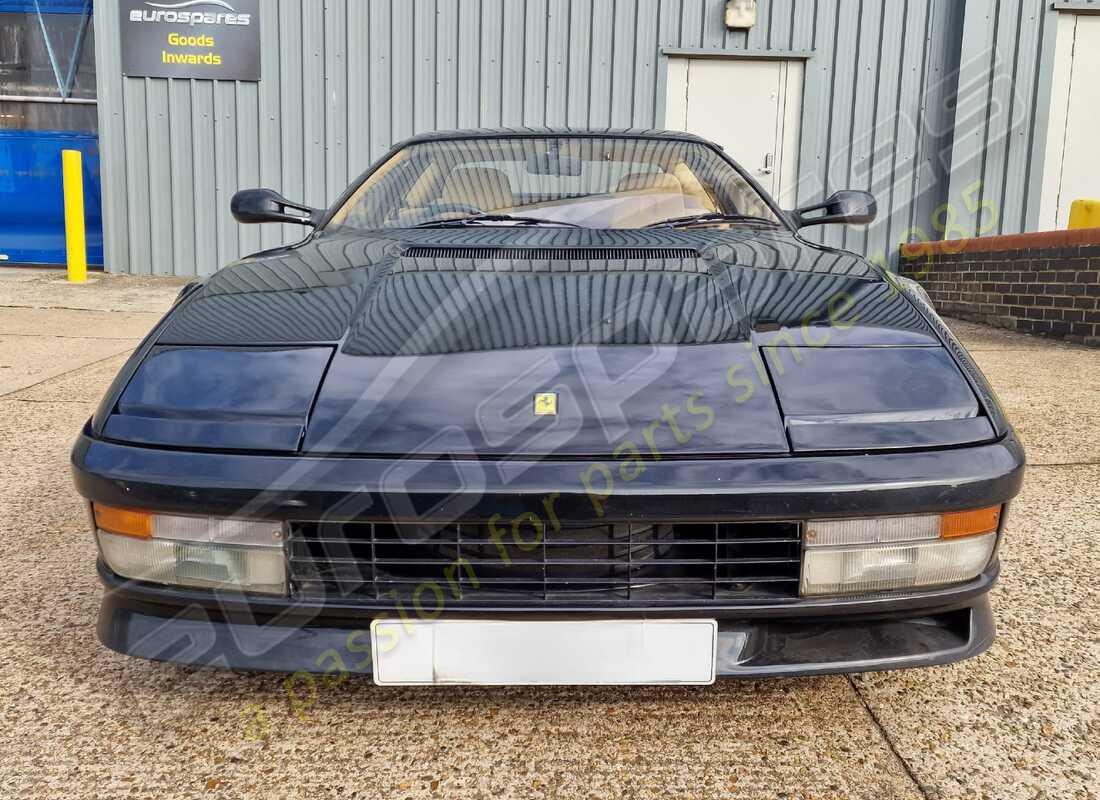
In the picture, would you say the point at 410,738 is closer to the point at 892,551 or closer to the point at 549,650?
the point at 549,650

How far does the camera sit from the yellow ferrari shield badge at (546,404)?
1.30 meters

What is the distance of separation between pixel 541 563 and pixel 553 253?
787 millimetres

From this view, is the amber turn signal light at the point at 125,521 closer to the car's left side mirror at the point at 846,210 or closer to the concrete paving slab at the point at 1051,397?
the car's left side mirror at the point at 846,210

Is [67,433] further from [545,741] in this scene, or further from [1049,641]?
→ [1049,641]

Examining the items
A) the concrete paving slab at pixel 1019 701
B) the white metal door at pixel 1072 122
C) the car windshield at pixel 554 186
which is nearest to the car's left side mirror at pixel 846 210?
the car windshield at pixel 554 186

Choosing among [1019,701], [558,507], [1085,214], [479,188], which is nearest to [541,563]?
[558,507]

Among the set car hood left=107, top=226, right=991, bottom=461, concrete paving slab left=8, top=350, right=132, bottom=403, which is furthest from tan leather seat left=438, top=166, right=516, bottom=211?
concrete paving slab left=8, top=350, right=132, bottom=403

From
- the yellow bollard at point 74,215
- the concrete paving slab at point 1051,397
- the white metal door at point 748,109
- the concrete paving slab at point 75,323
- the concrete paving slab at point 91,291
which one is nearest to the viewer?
the concrete paving slab at point 1051,397

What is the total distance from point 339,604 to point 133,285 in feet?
25.3

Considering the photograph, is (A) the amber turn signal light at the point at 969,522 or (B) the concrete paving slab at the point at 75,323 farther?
(B) the concrete paving slab at the point at 75,323

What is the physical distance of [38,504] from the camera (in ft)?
8.27

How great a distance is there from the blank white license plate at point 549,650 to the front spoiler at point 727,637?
0.03 meters

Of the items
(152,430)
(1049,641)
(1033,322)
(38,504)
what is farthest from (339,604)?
(1033,322)

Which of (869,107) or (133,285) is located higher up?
(869,107)
